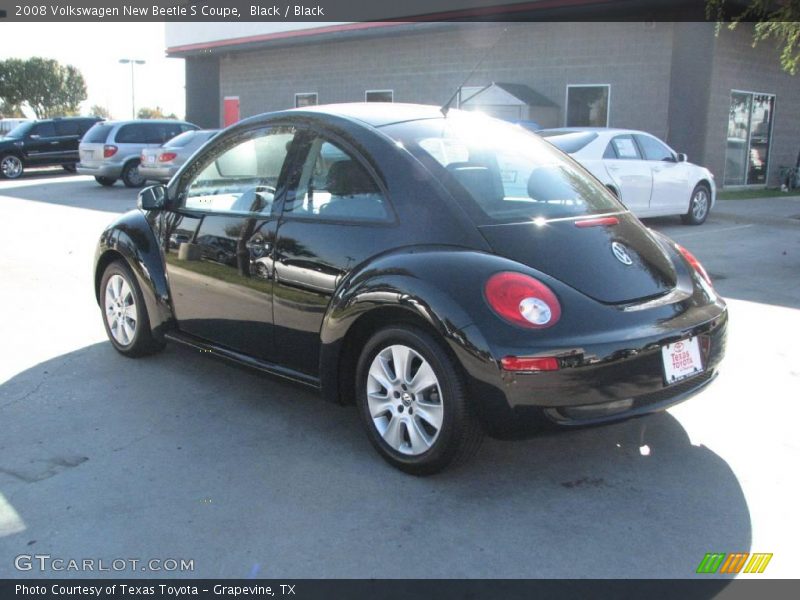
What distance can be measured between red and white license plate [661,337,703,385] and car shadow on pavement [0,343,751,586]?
1.58 ft

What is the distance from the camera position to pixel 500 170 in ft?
14.0

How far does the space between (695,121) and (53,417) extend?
580 inches

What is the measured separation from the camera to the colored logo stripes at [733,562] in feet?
9.95

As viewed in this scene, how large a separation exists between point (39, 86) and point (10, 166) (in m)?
43.8

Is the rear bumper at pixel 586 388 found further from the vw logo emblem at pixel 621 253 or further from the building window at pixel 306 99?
the building window at pixel 306 99

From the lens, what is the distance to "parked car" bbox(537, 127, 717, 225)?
1110 centimetres

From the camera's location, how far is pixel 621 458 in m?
3.98

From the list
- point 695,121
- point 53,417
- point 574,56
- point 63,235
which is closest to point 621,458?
point 53,417

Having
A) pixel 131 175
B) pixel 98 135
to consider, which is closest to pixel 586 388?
pixel 131 175

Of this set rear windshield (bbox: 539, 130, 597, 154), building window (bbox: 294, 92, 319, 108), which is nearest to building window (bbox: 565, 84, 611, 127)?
rear windshield (bbox: 539, 130, 597, 154)

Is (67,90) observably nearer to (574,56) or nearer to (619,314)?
(574,56)

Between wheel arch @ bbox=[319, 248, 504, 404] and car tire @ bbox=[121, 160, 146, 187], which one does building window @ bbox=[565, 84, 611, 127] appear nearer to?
car tire @ bbox=[121, 160, 146, 187]

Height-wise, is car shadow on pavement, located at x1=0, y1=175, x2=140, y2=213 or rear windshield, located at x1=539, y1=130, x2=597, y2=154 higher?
rear windshield, located at x1=539, y1=130, x2=597, y2=154

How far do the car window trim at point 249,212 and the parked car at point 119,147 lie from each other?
14731 mm
